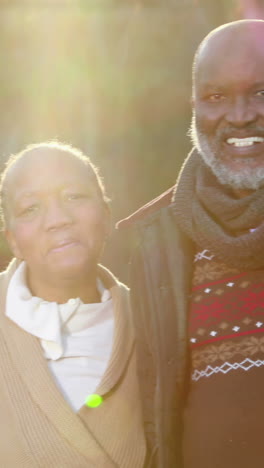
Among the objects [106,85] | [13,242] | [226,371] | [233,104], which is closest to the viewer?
[226,371]

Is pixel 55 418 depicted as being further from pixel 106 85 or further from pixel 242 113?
pixel 106 85

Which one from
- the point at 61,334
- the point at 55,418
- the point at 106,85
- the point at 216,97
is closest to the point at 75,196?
the point at 61,334

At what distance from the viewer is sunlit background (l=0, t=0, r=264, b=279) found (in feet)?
17.7

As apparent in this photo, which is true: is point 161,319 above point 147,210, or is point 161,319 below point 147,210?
below

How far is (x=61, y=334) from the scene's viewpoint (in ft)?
7.04

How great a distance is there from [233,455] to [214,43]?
1249 mm

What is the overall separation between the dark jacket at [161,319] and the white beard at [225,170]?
0.66ft

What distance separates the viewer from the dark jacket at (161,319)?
6.84 ft

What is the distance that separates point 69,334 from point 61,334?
0.12 ft

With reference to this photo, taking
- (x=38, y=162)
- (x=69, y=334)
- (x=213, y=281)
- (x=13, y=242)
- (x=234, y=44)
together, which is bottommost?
(x=69, y=334)

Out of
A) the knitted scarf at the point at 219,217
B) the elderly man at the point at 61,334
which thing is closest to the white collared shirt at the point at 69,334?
the elderly man at the point at 61,334

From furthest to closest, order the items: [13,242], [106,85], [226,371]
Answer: [106,85]
[13,242]
[226,371]

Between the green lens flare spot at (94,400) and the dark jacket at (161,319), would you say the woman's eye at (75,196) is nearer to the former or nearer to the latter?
the dark jacket at (161,319)

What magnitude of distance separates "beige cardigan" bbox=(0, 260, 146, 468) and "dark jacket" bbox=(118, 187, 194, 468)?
0.22ft
